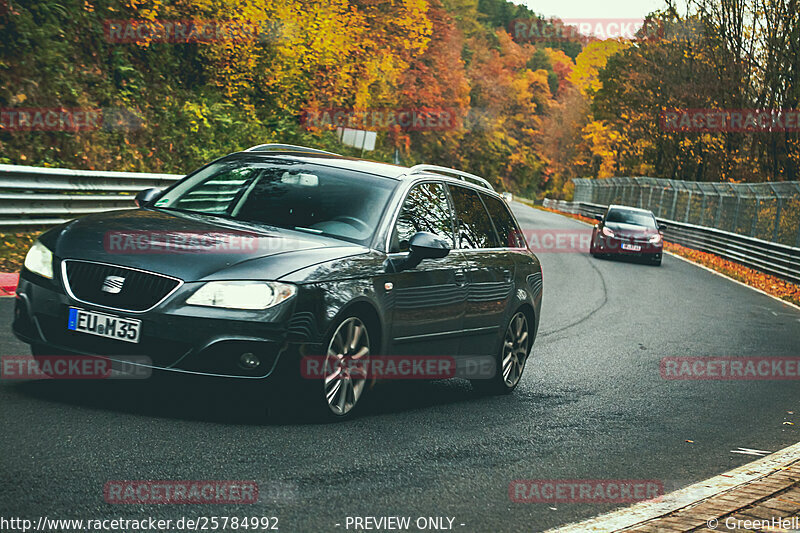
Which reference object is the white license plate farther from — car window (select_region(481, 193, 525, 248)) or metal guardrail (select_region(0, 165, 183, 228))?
metal guardrail (select_region(0, 165, 183, 228))

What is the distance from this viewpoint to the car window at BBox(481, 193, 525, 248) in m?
9.15

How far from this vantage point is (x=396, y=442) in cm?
644

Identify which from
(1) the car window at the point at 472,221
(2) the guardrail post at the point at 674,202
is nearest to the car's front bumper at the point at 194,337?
(1) the car window at the point at 472,221

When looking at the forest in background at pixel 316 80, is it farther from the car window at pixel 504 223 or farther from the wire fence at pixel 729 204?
the car window at pixel 504 223

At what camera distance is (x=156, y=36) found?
24797 millimetres

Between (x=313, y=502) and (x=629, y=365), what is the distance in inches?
282

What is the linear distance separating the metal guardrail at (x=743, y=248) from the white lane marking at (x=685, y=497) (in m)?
20.6

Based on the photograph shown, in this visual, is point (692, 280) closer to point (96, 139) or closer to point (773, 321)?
point (773, 321)

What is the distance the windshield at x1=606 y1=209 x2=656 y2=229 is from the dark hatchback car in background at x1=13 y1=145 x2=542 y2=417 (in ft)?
78.0

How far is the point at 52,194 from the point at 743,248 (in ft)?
76.1

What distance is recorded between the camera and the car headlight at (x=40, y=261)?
640cm

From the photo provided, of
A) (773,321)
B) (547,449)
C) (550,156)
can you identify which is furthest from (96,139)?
(550,156)

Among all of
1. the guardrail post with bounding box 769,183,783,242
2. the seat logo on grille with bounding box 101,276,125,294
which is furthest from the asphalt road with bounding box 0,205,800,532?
the guardrail post with bounding box 769,183,783,242

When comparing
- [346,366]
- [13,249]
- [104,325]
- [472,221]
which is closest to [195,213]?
[104,325]
